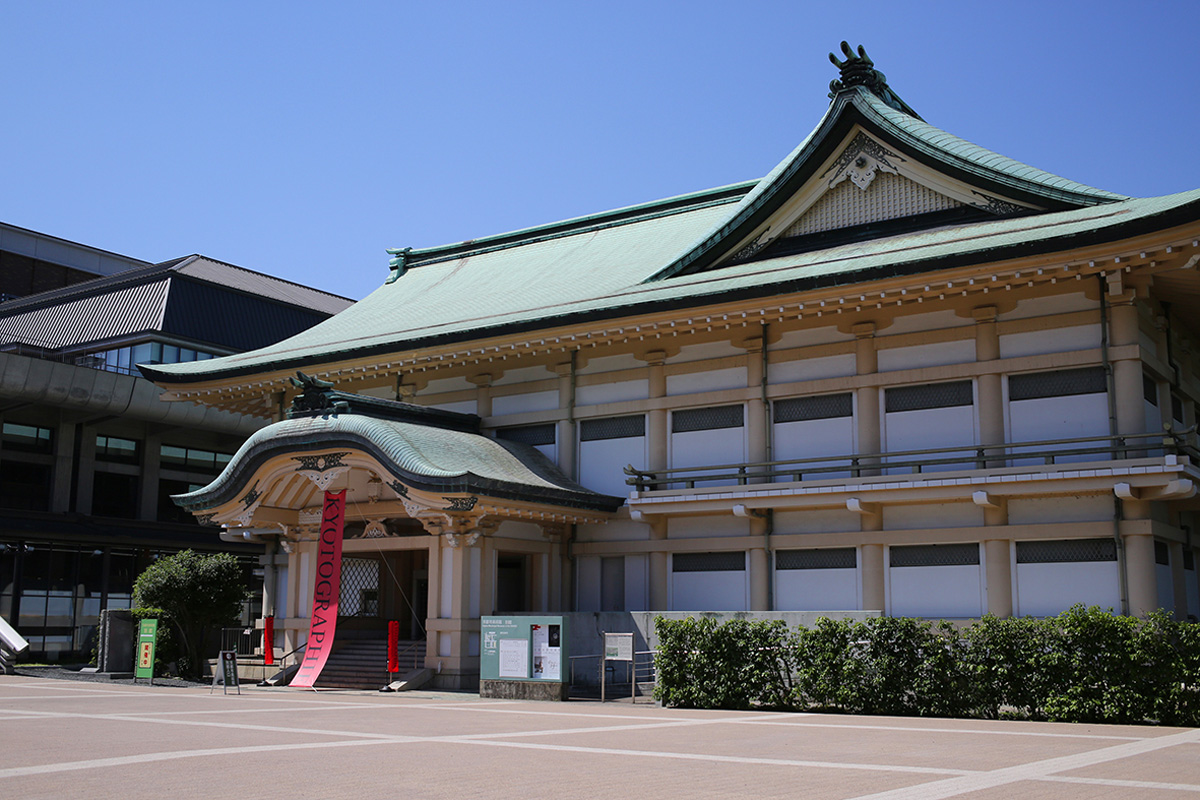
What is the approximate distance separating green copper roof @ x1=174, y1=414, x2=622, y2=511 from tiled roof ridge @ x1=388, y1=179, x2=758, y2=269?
1005 cm

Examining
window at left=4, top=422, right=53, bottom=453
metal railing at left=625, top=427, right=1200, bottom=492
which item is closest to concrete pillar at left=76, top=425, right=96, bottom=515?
window at left=4, top=422, right=53, bottom=453

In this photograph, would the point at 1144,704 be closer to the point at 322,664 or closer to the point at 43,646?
the point at 322,664

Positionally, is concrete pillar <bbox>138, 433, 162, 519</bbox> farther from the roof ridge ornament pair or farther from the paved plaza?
the roof ridge ornament pair

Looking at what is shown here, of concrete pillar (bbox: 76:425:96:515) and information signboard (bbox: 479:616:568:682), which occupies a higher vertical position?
concrete pillar (bbox: 76:425:96:515)

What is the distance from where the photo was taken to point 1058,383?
71.0ft

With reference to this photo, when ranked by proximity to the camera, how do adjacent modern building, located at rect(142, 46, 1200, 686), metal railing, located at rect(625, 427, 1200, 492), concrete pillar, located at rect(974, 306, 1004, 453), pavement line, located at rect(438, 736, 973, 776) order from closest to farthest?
pavement line, located at rect(438, 736, 973, 776) → metal railing, located at rect(625, 427, 1200, 492) → adjacent modern building, located at rect(142, 46, 1200, 686) → concrete pillar, located at rect(974, 306, 1004, 453)

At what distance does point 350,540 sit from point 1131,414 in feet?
57.1

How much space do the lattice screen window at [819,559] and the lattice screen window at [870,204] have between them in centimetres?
763

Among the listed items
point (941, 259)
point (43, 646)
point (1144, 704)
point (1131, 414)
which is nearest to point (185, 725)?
point (1144, 704)

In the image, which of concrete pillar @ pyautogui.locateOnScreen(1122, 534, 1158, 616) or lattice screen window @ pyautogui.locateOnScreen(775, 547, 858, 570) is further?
lattice screen window @ pyautogui.locateOnScreen(775, 547, 858, 570)

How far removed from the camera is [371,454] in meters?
23.9

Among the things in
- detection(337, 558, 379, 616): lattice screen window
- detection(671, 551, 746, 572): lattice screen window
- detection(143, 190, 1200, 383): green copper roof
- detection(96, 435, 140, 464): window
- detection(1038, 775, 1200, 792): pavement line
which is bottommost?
detection(1038, 775, 1200, 792): pavement line

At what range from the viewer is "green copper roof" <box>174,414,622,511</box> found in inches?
909

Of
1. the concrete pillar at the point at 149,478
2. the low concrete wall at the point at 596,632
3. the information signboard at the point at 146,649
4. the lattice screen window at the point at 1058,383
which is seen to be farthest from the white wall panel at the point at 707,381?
the concrete pillar at the point at 149,478
